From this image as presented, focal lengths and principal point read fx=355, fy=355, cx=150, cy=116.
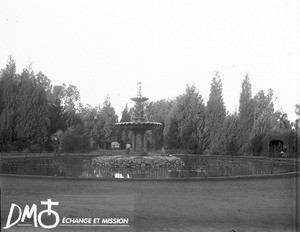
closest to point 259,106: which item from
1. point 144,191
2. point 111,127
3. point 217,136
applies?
point 217,136

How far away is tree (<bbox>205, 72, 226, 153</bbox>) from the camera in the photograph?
42.3 metres

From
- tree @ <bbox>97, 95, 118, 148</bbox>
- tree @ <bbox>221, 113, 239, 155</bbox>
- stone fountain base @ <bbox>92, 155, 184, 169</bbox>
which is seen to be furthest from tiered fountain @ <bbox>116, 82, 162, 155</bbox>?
tree @ <bbox>97, 95, 118, 148</bbox>

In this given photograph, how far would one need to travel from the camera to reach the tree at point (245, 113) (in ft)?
137

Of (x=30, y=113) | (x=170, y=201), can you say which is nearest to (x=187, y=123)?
(x=30, y=113)

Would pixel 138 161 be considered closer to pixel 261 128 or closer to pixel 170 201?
pixel 170 201

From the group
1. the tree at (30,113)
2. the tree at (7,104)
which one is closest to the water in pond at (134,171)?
the tree at (7,104)

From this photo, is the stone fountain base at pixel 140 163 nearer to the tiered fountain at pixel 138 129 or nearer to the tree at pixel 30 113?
the tiered fountain at pixel 138 129

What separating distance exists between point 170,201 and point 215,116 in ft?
111

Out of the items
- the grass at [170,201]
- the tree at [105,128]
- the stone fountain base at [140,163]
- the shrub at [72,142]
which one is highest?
the tree at [105,128]

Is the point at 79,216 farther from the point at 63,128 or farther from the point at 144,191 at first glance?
the point at 63,128

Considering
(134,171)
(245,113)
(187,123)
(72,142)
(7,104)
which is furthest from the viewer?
(187,123)

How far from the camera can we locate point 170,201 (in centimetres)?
1038

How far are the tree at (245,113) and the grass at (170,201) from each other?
2709cm

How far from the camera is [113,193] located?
11.6 m
